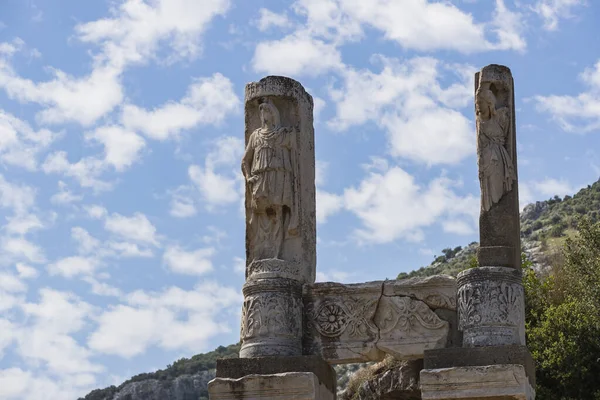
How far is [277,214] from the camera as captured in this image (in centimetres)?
1261

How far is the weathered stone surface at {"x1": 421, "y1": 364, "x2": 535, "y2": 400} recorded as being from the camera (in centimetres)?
1112

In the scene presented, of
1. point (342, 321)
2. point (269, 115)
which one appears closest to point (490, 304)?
point (342, 321)

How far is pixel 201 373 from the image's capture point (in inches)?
1917

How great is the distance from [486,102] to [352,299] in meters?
2.61

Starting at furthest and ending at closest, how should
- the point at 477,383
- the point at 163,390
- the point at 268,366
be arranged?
the point at 163,390, the point at 268,366, the point at 477,383

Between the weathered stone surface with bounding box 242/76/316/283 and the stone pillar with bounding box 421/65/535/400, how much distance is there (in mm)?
1849

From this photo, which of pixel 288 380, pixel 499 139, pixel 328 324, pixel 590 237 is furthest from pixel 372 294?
pixel 590 237

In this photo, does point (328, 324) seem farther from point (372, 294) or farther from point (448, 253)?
point (448, 253)

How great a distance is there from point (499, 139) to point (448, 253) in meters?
41.1

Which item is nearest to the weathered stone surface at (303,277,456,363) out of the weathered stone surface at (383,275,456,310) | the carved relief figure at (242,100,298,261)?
the weathered stone surface at (383,275,456,310)

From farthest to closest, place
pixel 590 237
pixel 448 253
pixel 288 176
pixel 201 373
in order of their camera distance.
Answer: pixel 448 253
pixel 201 373
pixel 590 237
pixel 288 176

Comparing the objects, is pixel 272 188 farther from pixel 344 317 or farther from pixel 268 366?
pixel 268 366

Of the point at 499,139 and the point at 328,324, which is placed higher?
the point at 499,139

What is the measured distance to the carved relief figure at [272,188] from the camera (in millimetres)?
12547
